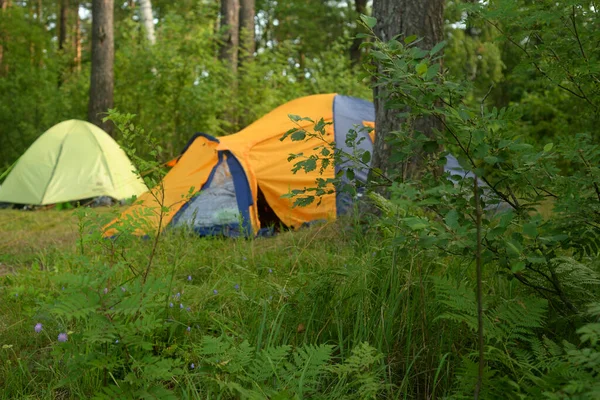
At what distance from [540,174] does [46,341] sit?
1795 millimetres

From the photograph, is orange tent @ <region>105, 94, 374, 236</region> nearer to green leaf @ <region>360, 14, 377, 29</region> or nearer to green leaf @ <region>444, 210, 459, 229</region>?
green leaf @ <region>360, 14, 377, 29</region>

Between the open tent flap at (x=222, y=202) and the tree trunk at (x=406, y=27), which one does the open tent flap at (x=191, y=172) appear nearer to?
the open tent flap at (x=222, y=202)

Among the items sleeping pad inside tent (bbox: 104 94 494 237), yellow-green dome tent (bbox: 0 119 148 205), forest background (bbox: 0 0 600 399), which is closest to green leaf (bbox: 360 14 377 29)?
forest background (bbox: 0 0 600 399)

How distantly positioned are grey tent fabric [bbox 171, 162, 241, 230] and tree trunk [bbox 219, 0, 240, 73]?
528cm

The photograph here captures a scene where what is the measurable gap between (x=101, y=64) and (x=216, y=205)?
19.1 ft

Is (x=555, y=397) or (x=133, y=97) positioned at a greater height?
(x=133, y=97)

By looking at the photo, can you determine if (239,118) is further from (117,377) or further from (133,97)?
(117,377)

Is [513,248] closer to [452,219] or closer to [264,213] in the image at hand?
[452,219]

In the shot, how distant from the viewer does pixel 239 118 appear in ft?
33.3

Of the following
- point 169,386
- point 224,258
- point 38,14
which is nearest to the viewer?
point 169,386

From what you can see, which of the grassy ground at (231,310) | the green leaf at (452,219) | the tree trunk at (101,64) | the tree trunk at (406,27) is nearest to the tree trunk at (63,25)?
the tree trunk at (101,64)

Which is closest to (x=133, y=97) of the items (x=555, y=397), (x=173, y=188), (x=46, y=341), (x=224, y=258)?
(x=173, y=188)

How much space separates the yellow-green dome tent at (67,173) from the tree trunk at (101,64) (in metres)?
1.46

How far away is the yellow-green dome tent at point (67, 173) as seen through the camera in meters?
8.16
